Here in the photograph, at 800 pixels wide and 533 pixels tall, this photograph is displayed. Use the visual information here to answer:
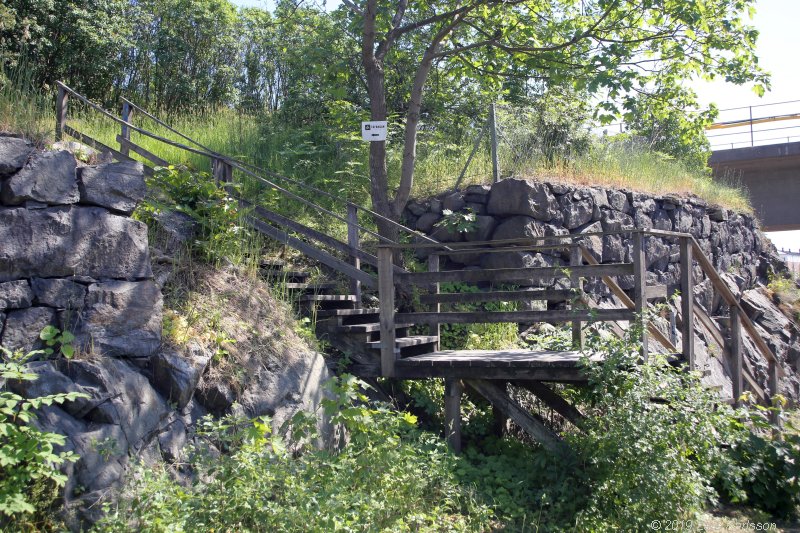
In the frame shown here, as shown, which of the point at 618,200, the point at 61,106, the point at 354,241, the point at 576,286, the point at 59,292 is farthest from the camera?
the point at 618,200

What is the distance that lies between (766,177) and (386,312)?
644 inches

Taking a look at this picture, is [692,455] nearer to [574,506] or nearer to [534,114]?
[574,506]

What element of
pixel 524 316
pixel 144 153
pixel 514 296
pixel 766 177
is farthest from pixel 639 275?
pixel 766 177

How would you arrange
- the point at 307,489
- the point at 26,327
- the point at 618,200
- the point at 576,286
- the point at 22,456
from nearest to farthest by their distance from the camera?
the point at 22,456, the point at 307,489, the point at 26,327, the point at 576,286, the point at 618,200

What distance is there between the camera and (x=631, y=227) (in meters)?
12.7

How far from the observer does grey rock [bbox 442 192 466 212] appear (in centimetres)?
1087

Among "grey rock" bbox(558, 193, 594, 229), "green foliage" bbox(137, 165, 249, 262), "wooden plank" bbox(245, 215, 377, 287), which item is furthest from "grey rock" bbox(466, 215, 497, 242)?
"green foliage" bbox(137, 165, 249, 262)

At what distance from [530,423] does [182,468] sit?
3280 mm

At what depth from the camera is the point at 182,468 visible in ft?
17.6

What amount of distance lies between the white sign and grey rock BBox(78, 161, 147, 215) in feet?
10.9

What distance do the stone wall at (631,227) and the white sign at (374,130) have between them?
2.11m

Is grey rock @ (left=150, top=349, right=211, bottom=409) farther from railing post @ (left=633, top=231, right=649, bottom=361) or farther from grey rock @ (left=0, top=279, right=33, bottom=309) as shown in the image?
railing post @ (left=633, top=231, right=649, bottom=361)

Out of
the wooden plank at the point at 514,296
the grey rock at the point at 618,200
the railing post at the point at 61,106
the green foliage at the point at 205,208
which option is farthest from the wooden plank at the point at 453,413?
the grey rock at the point at 618,200

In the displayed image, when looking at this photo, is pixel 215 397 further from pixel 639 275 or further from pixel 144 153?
pixel 639 275
